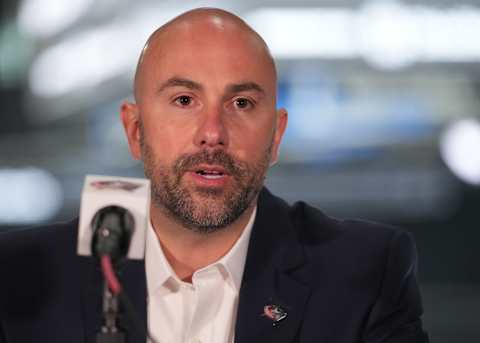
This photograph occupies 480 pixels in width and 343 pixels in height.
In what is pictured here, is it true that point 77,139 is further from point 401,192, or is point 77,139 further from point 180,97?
point 180,97

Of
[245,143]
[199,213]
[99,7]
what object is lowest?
[199,213]

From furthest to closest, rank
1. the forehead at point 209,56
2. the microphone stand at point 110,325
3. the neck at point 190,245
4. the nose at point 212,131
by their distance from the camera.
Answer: the neck at point 190,245, the forehead at point 209,56, the nose at point 212,131, the microphone stand at point 110,325

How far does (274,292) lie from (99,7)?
312 centimetres

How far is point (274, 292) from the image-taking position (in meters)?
2.61

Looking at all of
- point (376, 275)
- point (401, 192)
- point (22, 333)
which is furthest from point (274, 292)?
point (401, 192)

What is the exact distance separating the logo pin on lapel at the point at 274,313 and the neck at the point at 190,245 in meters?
0.22

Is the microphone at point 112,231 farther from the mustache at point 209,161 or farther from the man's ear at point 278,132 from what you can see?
the man's ear at point 278,132

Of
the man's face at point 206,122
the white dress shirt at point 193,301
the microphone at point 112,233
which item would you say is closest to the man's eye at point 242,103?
the man's face at point 206,122

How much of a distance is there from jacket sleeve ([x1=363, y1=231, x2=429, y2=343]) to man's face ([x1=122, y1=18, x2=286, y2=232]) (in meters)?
0.45

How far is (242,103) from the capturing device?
2.58m

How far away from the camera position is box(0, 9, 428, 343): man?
2510 mm

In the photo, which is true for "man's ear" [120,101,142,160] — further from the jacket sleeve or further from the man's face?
the jacket sleeve

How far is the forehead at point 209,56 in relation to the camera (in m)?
2.54

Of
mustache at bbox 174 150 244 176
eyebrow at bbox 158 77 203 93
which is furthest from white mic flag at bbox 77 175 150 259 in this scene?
eyebrow at bbox 158 77 203 93
